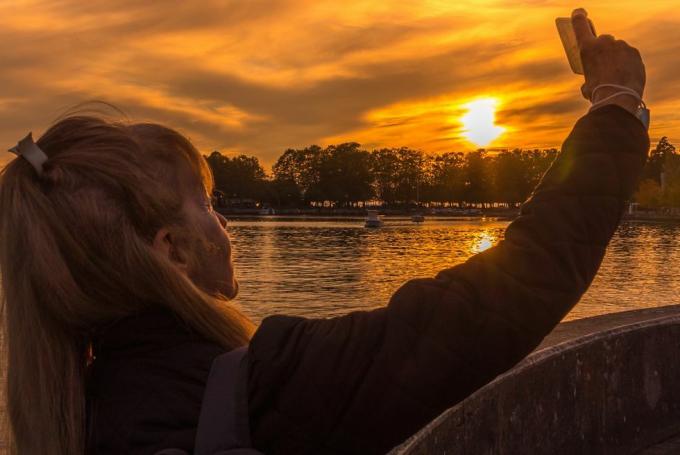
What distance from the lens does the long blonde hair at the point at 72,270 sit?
4.25 ft

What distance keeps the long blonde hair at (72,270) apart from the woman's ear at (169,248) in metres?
0.02

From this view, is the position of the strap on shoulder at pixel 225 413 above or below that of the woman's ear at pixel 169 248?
below

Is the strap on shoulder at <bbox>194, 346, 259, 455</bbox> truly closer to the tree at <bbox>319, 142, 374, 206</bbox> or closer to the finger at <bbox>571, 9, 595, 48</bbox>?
the finger at <bbox>571, 9, 595, 48</bbox>

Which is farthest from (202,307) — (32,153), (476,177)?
(476,177)

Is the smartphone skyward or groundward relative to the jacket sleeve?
skyward

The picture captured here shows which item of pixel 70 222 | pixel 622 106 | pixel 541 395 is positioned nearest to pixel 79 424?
pixel 70 222

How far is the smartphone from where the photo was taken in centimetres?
138

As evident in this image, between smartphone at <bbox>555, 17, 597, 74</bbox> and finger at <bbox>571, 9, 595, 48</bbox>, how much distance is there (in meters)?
0.01

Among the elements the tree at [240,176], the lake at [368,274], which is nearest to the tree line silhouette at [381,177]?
the tree at [240,176]

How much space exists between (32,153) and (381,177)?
538ft

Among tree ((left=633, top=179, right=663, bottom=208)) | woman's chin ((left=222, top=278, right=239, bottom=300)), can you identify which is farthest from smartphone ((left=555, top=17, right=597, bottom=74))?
tree ((left=633, top=179, right=663, bottom=208))

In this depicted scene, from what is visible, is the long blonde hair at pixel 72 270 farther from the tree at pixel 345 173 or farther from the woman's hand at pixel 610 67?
the tree at pixel 345 173

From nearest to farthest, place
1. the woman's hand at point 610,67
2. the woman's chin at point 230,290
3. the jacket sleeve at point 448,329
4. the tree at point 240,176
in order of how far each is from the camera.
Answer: the jacket sleeve at point 448,329 < the woman's hand at point 610,67 < the woman's chin at point 230,290 < the tree at point 240,176

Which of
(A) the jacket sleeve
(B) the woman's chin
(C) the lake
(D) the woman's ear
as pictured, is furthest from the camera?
(C) the lake
